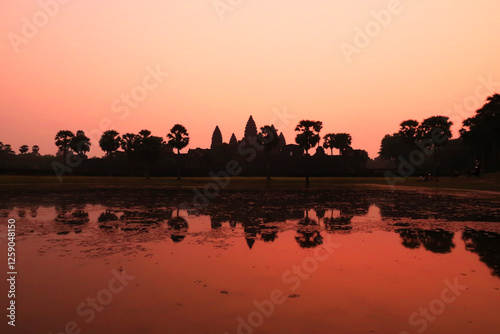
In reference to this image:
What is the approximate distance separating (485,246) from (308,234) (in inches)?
203

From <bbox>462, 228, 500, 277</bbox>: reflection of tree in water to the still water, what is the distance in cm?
6

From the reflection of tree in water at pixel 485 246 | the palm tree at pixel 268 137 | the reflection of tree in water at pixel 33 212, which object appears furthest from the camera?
the palm tree at pixel 268 137

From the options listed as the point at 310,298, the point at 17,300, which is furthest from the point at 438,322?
the point at 17,300

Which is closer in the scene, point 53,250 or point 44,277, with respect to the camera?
point 44,277

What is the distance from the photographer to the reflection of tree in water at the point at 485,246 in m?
8.42

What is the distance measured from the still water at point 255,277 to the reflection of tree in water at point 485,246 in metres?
0.06

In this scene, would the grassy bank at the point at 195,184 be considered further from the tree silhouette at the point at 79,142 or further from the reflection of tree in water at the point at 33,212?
the tree silhouette at the point at 79,142

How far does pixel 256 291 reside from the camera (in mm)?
6477

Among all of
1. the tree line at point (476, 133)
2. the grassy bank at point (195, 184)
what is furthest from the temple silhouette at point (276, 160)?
the grassy bank at point (195, 184)

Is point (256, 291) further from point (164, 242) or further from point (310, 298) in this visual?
point (164, 242)

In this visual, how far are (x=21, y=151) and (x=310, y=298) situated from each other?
21705cm

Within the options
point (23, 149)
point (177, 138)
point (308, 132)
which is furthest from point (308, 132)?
point (23, 149)

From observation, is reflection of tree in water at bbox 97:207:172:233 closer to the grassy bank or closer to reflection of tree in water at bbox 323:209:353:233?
reflection of tree in water at bbox 323:209:353:233

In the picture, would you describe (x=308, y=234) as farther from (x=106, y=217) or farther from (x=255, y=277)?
(x=106, y=217)
